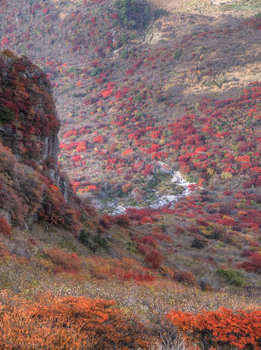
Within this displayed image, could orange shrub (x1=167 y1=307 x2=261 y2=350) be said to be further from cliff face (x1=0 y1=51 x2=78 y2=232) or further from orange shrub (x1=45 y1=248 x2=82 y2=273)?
cliff face (x1=0 y1=51 x2=78 y2=232)

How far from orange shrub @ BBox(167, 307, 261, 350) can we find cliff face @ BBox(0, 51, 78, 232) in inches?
281

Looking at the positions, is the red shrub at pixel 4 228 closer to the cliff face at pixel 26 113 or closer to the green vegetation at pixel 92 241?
the green vegetation at pixel 92 241

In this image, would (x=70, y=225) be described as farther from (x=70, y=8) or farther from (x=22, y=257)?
(x=70, y=8)

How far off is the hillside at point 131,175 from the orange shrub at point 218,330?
1.2 inches

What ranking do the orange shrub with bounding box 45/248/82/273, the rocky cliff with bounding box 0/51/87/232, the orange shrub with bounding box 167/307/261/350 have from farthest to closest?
the rocky cliff with bounding box 0/51/87/232, the orange shrub with bounding box 45/248/82/273, the orange shrub with bounding box 167/307/261/350

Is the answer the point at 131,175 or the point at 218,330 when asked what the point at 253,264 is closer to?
the point at 218,330

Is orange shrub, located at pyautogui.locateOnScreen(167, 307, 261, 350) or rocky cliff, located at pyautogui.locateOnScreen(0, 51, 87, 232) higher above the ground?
rocky cliff, located at pyautogui.locateOnScreen(0, 51, 87, 232)

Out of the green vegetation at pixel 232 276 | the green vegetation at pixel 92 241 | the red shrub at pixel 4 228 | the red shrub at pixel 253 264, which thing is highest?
the red shrub at pixel 4 228

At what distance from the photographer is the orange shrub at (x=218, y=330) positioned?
4.88m

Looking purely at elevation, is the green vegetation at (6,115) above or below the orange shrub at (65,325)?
above

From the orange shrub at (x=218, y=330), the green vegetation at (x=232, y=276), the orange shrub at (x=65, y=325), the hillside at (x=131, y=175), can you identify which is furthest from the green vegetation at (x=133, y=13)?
the orange shrub at (x=65, y=325)

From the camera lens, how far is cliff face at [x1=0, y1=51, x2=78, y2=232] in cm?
1124

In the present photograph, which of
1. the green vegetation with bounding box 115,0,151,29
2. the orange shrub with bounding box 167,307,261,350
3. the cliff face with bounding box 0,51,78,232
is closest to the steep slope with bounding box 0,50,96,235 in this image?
the cliff face with bounding box 0,51,78,232

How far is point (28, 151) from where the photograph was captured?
48.5 feet
